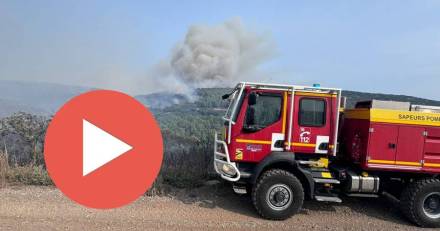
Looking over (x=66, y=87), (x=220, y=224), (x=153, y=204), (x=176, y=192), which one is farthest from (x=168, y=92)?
(x=220, y=224)

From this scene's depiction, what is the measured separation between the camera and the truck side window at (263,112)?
6469 mm

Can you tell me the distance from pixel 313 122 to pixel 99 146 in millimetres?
3978

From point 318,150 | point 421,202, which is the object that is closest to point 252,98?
point 318,150

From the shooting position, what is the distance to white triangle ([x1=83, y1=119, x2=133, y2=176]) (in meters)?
4.19

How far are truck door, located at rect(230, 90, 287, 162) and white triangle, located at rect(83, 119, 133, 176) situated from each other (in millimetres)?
2647

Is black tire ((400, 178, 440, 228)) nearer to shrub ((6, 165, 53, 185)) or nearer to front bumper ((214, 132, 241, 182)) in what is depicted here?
front bumper ((214, 132, 241, 182))

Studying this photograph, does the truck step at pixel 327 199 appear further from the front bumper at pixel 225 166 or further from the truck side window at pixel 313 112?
the front bumper at pixel 225 166

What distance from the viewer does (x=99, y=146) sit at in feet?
13.8

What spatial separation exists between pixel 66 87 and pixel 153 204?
5.56m

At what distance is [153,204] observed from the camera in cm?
656

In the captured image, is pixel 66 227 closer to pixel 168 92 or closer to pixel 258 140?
pixel 258 140

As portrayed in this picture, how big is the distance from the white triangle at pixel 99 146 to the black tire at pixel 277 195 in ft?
Result: 9.38
